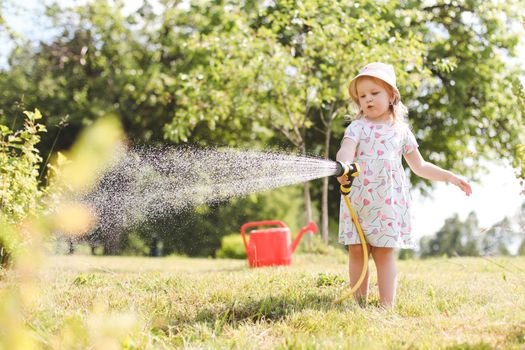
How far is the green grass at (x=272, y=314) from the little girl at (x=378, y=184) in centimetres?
25

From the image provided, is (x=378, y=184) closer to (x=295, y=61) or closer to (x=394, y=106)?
(x=394, y=106)

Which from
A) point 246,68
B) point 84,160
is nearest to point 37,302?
point 84,160

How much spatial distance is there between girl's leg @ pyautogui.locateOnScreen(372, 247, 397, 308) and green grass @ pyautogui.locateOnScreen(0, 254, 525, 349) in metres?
0.07

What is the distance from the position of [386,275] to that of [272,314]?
79 cm

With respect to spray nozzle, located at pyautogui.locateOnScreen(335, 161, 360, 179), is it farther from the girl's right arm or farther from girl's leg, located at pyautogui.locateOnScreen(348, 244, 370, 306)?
girl's leg, located at pyautogui.locateOnScreen(348, 244, 370, 306)

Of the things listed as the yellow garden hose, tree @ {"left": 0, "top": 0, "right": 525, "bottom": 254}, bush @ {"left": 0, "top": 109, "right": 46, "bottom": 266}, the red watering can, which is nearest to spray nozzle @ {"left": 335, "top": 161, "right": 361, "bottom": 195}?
the yellow garden hose

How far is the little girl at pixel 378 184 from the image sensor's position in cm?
339

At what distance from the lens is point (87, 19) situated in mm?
16453

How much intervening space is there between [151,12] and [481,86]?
A: 903 centimetres

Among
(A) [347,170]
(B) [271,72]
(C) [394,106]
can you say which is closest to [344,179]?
(A) [347,170]

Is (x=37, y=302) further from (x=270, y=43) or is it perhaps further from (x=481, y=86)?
(x=481, y=86)

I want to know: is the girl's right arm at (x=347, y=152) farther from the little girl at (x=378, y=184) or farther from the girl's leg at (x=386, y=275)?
the girl's leg at (x=386, y=275)

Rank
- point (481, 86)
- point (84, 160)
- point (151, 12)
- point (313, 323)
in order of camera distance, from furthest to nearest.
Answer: point (151, 12) → point (481, 86) → point (313, 323) → point (84, 160)

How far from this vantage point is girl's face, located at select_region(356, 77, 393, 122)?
3.50 meters
